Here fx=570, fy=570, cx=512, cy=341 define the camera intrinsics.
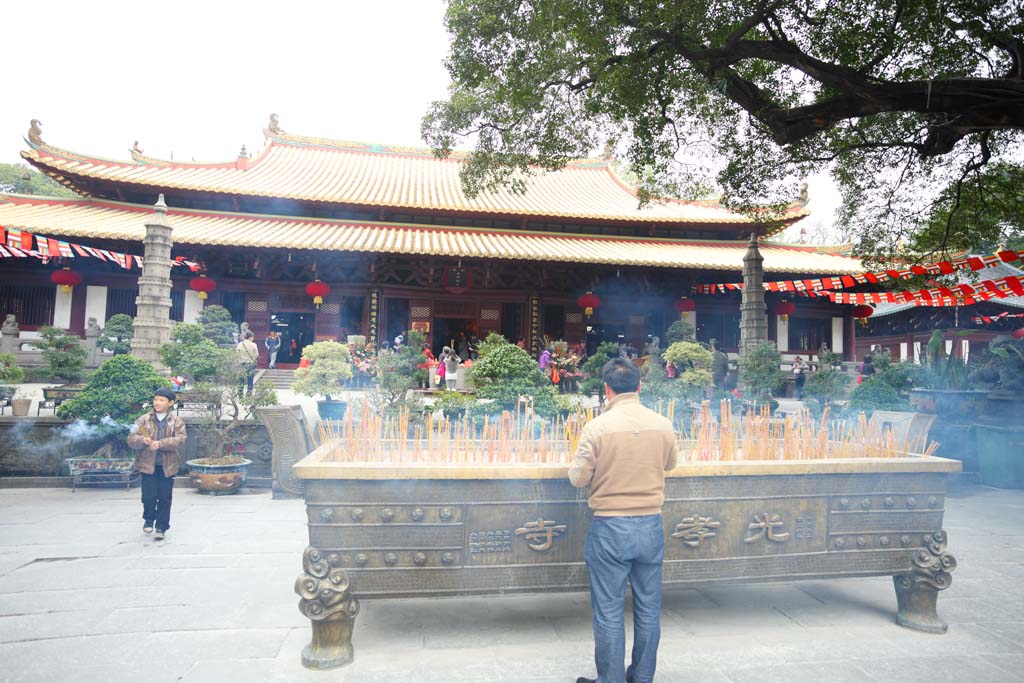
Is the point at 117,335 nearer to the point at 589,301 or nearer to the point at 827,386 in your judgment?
the point at 589,301

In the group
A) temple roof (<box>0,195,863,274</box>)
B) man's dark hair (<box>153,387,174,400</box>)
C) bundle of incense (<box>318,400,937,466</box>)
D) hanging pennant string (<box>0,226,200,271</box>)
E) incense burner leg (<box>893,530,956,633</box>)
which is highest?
temple roof (<box>0,195,863,274</box>)

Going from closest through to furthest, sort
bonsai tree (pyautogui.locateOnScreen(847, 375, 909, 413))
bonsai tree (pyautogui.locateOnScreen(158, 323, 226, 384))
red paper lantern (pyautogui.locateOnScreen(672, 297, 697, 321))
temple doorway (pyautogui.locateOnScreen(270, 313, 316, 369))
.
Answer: bonsai tree (pyautogui.locateOnScreen(158, 323, 226, 384))
bonsai tree (pyautogui.locateOnScreen(847, 375, 909, 413))
temple doorway (pyautogui.locateOnScreen(270, 313, 316, 369))
red paper lantern (pyautogui.locateOnScreen(672, 297, 697, 321))

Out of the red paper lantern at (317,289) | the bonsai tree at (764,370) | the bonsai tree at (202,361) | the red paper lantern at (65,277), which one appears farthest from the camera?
the red paper lantern at (317,289)

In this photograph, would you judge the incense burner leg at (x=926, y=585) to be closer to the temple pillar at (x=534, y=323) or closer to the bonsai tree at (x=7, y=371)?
the bonsai tree at (x=7, y=371)

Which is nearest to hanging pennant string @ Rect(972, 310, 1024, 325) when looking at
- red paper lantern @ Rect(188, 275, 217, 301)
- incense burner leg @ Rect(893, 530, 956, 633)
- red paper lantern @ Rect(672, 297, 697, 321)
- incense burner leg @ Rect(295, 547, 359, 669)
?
red paper lantern @ Rect(672, 297, 697, 321)

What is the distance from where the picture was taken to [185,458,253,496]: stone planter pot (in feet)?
18.6

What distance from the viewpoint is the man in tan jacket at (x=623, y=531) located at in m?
2.21

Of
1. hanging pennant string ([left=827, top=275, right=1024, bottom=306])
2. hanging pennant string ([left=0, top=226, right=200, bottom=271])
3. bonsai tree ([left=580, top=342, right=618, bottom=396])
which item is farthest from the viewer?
hanging pennant string ([left=0, top=226, right=200, bottom=271])

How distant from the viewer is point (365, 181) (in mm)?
16047

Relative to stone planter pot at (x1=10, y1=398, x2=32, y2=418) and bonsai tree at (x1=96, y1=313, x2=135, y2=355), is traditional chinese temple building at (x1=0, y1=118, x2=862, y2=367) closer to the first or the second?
bonsai tree at (x1=96, y1=313, x2=135, y2=355)

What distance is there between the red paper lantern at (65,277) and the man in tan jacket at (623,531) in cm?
1413

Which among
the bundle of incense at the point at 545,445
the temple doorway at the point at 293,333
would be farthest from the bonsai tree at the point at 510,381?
the temple doorway at the point at 293,333

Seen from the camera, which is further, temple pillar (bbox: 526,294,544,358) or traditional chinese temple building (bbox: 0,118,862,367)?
temple pillar (bbox: 526,294,544,358)

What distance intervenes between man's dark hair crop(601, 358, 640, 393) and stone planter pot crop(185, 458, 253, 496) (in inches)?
188
